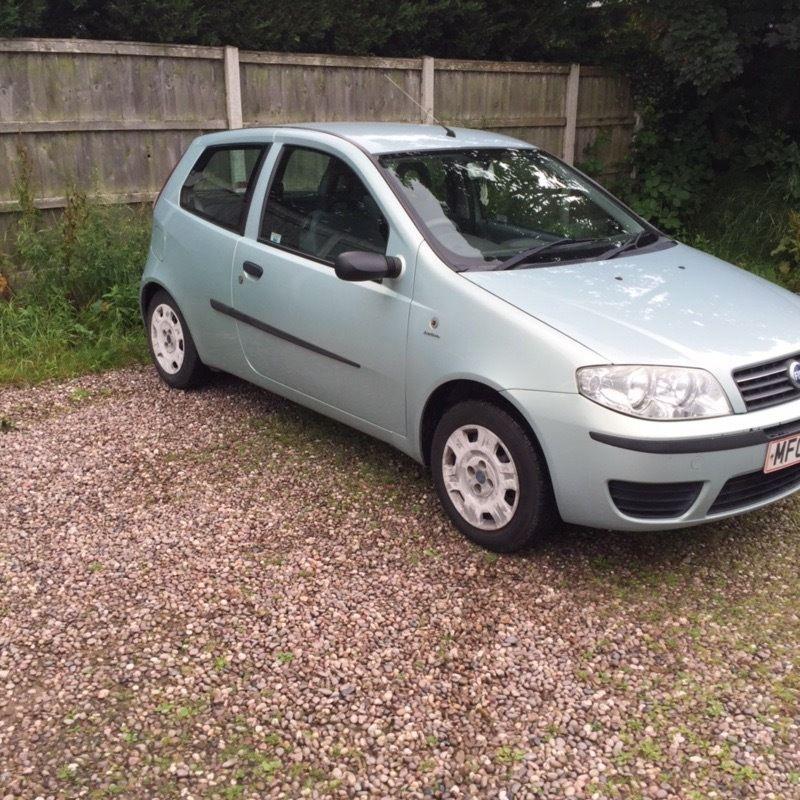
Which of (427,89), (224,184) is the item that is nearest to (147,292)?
(224,184)

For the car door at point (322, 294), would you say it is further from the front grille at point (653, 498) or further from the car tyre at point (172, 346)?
the front grille at point (653, 498)

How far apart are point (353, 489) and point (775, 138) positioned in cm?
745

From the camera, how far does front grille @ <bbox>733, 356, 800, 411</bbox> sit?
10.9 ft

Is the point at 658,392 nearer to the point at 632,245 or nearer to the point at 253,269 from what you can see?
the point at 632,245

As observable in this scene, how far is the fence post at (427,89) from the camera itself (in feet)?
28.3

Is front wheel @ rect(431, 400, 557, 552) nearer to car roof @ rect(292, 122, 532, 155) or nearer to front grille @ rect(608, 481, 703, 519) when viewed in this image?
front grille @ rect(608, 481, 703, 519)

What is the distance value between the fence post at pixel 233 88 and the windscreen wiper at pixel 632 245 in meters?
4.11

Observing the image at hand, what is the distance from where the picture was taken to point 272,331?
180 inches

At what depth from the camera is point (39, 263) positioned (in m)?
6.47

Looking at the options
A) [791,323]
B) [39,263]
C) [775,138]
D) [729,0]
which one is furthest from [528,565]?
[775,138]

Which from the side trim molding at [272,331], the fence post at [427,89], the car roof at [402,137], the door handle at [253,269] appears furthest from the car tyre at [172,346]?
the fence post at [427,89]

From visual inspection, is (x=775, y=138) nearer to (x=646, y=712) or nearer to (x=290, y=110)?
(x=290, y=110)

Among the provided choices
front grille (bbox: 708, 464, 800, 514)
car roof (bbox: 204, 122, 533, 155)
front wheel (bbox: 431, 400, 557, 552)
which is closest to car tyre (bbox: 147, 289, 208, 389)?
car roof (bbox: 204, 122, 533, 155)

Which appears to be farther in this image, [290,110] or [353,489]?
[290,110]
